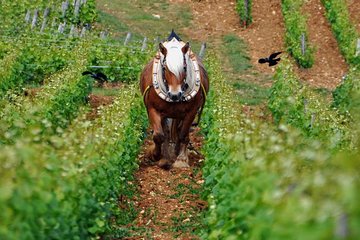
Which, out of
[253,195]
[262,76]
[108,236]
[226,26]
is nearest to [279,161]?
[253,195]

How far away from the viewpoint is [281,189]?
5.83 meters

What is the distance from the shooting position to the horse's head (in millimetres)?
14141

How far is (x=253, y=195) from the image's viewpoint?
23.1 ft

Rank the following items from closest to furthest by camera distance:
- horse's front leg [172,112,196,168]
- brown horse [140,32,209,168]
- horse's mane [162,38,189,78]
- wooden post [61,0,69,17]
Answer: horse's mane [162,38,189,78]
brown horse [140,32,209,168]
horse's front leg [172,112,196,168]
wooden post [61,0,69,17]

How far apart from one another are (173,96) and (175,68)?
46cm

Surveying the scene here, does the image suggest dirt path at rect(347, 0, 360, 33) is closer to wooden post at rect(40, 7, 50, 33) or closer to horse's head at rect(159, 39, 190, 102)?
wooden post at rect(40, 7, 50, 33)

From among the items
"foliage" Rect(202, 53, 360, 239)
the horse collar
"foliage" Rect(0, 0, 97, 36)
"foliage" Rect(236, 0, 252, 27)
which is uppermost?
"foliage" Rect(202, 53, 360, 239)

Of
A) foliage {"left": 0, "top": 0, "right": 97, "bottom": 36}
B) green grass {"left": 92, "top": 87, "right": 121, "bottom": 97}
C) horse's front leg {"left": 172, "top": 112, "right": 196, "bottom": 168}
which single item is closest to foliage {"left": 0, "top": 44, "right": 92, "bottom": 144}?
green grass {"left": 92, "top": 87, "right": 121, "bottom": 97}

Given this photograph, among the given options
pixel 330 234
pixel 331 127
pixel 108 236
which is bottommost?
pixel 108 236

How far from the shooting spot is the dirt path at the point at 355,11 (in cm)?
3097

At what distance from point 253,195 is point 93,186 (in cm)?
254

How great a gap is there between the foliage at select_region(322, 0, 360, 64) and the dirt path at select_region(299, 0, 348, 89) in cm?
24

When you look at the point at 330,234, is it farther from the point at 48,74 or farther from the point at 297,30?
the point at 297,30

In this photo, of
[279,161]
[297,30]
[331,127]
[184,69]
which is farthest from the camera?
[297,30]
